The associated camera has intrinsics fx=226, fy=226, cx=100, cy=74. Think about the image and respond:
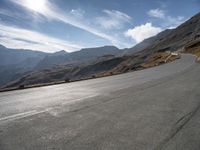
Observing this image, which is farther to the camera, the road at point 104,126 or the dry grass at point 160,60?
the dry grass at point 160,60

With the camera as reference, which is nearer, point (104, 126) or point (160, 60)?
point (104, 126)

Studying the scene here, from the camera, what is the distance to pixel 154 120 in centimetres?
683

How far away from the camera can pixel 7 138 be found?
17.4 feet

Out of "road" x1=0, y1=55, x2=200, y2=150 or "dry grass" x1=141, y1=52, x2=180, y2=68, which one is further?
"dry grass" x1=141, y1=52, x2=180, y2=68

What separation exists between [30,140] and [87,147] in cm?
138

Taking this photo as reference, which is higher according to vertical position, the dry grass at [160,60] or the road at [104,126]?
the dry grass at [160,60]

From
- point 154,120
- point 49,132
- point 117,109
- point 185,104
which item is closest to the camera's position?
point 49,132

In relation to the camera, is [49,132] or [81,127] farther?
[81,127]

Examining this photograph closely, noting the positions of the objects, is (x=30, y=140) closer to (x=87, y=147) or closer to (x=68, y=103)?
(x=87, y=147)

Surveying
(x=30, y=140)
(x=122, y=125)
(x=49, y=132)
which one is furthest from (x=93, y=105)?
(x=30, y=140)

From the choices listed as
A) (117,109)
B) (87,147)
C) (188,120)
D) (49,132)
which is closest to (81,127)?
(49,132)

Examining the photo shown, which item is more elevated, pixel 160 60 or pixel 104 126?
pixel 160 60

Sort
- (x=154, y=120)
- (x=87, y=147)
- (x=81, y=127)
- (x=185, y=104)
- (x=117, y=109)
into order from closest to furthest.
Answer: (x=87, y=147), (x=81, y=127), (x=154, y=120), (x=117, y=109), (x=185, y=104)

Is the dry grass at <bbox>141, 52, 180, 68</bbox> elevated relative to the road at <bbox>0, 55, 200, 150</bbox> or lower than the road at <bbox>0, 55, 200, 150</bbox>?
elevated
